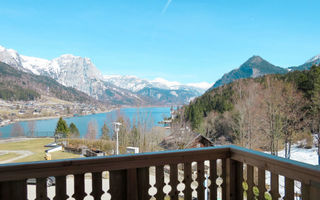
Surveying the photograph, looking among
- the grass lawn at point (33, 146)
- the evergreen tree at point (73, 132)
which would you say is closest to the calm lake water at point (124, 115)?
the grass lawn at point (33, 146)

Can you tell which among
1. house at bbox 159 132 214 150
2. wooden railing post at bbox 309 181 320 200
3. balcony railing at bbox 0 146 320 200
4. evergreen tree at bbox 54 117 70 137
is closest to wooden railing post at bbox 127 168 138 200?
balcony railing at bbox 0 146 320 200

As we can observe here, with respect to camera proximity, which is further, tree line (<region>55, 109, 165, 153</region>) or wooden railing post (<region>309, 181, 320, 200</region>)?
tree line (<region>55, 109, 165, 153</region>)

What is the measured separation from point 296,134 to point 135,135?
10589 millimetres

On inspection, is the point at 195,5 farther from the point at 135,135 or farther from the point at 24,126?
the point at 24,126

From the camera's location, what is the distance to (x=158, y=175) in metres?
1.38

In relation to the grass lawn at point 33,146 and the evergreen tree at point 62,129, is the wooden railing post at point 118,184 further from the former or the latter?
the evergreen tree at point 62,129

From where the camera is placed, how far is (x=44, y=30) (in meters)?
23.5

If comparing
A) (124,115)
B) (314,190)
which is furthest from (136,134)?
(314,190)

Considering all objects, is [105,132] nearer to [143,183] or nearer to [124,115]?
[124,115]

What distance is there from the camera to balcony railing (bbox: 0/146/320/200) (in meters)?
1.10

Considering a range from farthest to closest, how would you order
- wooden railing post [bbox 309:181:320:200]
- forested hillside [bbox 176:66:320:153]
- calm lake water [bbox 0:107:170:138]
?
calm lake water [bbox 0:107:170:138] < forested hillside [bbox 176:66:320:153] < wooden railing post [bbox 309:181:320:200]

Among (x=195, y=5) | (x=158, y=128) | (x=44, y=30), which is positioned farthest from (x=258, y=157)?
(x=44, y=30)

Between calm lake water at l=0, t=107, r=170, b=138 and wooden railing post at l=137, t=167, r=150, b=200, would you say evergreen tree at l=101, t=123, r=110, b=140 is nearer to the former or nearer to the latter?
calm lake water at l=0, t=107, r=170, b=138

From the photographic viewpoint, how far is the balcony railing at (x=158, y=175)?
3.62 feet
